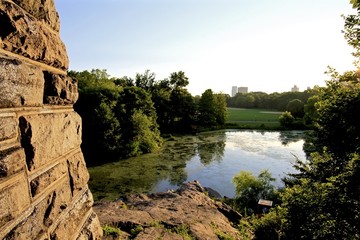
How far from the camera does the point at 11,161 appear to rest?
1325 millimetres

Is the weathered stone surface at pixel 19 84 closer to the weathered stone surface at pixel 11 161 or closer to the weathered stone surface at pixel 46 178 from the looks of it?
the weathered stone surface at pixel 11 161

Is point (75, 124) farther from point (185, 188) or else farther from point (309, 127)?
point (309, 127)

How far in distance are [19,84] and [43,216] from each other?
84 cm

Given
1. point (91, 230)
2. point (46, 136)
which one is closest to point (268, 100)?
point (91, 230)

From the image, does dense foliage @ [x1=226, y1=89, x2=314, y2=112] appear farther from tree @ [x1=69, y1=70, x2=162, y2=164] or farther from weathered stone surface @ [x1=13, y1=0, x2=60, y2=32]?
weathered stone surface @ [x1=13, y1=0, x2=60, y2=32]

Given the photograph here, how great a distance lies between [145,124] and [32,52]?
2751 centimetres

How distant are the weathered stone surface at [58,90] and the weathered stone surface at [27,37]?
0.11 m

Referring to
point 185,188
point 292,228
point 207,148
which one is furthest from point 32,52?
point 207,148

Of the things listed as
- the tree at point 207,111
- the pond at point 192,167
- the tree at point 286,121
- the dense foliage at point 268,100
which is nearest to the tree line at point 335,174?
the pond at point 192,167

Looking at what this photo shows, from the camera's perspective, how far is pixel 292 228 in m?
6.53

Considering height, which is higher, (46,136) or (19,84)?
(19,84)

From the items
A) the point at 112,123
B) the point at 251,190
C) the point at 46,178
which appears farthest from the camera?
the point at 112,123

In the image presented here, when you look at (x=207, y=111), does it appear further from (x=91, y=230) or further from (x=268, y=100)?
(x=268, y=100)

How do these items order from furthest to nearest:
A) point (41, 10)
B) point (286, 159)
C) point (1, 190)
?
point (286, 159), point (41, 10), point (1, 190)
